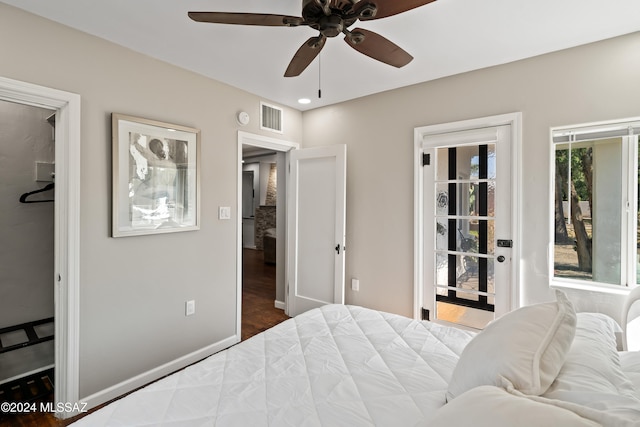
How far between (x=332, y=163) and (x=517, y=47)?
1862 mm

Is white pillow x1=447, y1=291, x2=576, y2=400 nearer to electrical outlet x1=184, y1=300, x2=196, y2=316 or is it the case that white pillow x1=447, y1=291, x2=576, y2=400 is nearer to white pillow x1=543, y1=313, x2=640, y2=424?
white pillow x1=543, y1=313, x2=640, y2=424

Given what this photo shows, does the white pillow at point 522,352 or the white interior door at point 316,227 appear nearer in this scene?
the white pillow at point 522,352

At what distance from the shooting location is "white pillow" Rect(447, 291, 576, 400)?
36.0 inches

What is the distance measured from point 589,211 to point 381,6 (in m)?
2.26

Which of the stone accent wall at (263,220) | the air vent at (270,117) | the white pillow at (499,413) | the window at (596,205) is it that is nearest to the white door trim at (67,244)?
the air vent at (270,117)

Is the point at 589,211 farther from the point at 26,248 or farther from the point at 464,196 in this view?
the point at 26,248

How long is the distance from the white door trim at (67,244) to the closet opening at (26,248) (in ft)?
1.37

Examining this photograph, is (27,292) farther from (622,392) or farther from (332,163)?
(622,392)

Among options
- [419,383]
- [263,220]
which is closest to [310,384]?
[419,383]

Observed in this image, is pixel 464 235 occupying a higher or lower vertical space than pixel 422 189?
lower

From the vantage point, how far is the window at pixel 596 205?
2.22m

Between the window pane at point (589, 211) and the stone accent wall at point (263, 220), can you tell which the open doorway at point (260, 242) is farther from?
the window pane at point (589, 211)

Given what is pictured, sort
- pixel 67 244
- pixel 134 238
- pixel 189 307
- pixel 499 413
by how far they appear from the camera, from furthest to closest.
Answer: pixel 189 307 → pixel 134 238 → pixel 67 244 → pixel 499 413

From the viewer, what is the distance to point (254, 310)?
13.1 feet
